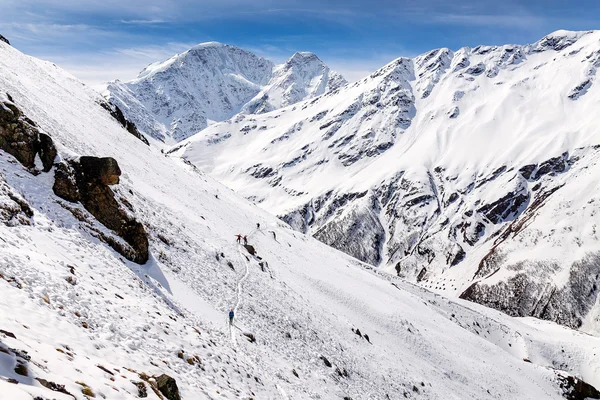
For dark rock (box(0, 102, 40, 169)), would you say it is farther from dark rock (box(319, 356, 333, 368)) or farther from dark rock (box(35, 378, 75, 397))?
dark rock (box(319, 356, 333, 368))

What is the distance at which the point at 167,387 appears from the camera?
1282cm

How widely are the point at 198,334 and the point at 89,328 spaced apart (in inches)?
239

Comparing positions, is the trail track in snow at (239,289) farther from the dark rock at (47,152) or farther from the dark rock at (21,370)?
the dark rock at (47,152)

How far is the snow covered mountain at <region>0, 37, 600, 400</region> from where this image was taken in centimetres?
1278

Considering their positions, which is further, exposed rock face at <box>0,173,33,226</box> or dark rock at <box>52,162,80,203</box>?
dark rock at <box>52,162,80,203</box>

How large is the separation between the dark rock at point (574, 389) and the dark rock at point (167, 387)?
7337 centimetres

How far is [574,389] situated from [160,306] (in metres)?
74.4

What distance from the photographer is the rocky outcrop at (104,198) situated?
24342mm

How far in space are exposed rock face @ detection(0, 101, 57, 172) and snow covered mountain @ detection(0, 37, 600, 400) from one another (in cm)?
→ 8

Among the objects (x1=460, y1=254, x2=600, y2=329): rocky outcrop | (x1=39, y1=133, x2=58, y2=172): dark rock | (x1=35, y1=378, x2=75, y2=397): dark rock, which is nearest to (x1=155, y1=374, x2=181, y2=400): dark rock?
(x1=35, y1=378, x2=75, y2=397): dark rock

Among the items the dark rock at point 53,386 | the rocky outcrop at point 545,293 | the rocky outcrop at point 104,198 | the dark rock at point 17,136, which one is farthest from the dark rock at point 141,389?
the rocky outcrop at point 545,293

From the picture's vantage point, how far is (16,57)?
196 ft

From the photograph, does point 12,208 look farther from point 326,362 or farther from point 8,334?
point 326,362

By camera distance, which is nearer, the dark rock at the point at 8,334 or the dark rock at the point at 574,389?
the dark rock at the point at 8,334
